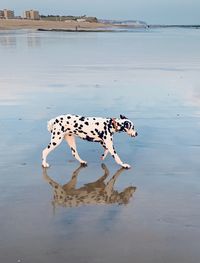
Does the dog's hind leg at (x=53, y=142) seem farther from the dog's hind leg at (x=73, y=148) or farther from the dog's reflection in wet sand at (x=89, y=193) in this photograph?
the dog's reflection in wet sand at (x=89, y=193)

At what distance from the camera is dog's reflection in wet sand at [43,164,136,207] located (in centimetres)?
721

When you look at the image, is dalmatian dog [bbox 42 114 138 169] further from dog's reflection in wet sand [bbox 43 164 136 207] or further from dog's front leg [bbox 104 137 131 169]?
dog's reflection in wet sand [bbox 43 164 136 207]

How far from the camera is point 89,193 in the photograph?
7.57 meters

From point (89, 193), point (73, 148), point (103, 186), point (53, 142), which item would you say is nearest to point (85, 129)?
point (73, 148)

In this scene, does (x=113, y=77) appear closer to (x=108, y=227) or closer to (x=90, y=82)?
(x=90, y=82)

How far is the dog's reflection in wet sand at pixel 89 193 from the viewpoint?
721cm

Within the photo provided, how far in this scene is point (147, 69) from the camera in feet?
77.1

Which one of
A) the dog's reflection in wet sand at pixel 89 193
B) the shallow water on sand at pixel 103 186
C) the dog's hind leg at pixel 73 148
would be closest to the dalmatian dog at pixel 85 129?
the dog's hind leg at pixel 73 148

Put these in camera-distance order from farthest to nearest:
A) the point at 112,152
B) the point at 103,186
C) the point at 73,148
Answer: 1. the point at 73,148
2. the point at 112,152
3. the point at 103,186

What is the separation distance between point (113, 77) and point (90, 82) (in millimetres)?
1911

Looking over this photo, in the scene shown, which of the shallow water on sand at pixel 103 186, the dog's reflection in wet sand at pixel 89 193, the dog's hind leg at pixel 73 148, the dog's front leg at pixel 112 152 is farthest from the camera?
the dog's hind leg at pixel 73 148

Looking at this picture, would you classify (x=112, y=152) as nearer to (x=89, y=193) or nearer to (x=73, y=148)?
(x=73, y=148)

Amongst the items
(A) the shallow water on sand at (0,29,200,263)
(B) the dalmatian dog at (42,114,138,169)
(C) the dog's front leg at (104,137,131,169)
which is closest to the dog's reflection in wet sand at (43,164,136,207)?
(A) the shallow water on sand at (0,29,200,263)

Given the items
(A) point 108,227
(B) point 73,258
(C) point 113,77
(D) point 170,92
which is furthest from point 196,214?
(C) point 113,77
